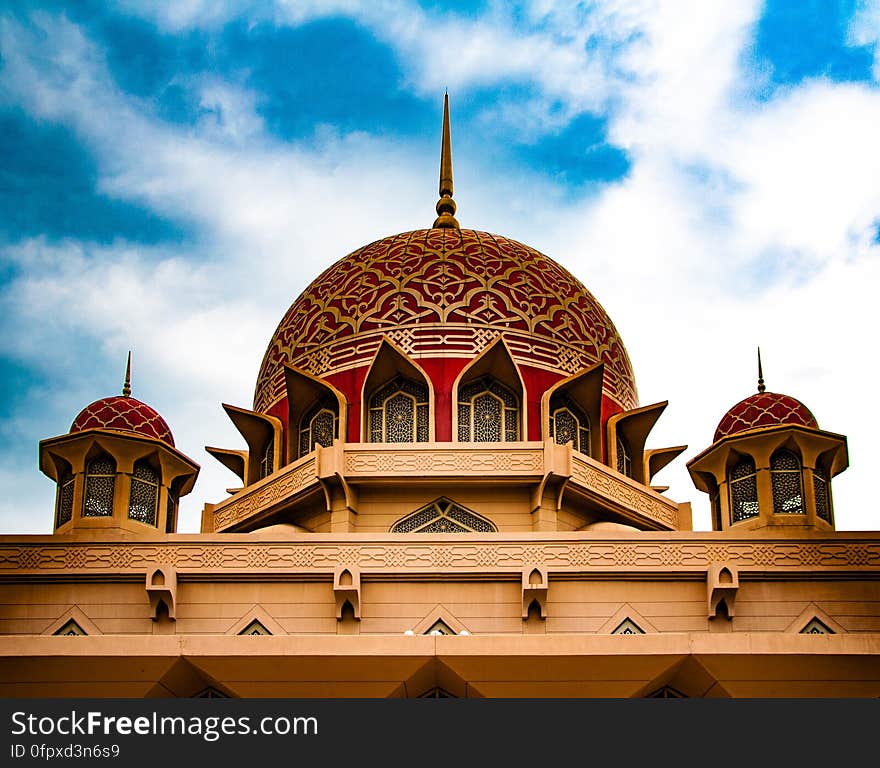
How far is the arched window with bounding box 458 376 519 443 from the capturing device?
79.7 ft

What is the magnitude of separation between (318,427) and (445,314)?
303 centimetres

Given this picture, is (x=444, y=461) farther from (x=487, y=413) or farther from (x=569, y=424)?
(x=569, y=424)

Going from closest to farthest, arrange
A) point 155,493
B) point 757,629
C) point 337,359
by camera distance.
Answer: point 757,629 → point 155,493 → point 337,359

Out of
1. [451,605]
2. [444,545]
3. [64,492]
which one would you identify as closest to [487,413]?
[444,545]

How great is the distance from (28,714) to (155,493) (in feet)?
28.3

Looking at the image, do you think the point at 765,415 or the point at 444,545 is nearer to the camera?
the point at 444,545

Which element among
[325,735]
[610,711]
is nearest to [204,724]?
[325,735]

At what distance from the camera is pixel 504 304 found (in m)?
26.2

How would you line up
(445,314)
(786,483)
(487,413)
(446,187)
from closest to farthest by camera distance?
(786,483) < (487,413) < (445,314) < (446,187)

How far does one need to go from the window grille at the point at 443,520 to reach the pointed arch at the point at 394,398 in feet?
5.12

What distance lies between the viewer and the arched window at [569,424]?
24688 millimetres

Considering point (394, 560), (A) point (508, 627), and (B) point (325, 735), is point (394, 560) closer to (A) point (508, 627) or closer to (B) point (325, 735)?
(A) point (508, 627)

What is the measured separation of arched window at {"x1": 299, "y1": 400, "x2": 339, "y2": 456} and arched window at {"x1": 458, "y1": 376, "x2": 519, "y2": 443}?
2.16 m

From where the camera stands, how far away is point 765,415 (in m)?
22.8
